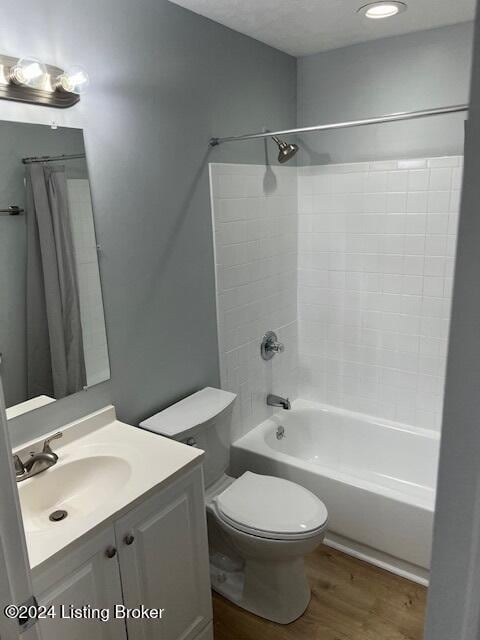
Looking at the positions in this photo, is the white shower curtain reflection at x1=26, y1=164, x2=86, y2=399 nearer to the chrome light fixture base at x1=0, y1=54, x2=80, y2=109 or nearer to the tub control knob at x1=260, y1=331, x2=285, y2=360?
the chrome light fixture base at x1=0, y1=54, x2=80, y2=109

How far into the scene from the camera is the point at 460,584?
433 mm

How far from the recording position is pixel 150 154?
2037 millimetres

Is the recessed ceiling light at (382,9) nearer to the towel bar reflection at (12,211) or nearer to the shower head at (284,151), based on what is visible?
the shower head at (284,151)

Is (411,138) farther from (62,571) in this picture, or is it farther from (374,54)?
(62,571)

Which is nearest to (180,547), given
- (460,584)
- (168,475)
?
(168,475)

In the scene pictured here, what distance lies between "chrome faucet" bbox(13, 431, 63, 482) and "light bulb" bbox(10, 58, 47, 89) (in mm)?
1174

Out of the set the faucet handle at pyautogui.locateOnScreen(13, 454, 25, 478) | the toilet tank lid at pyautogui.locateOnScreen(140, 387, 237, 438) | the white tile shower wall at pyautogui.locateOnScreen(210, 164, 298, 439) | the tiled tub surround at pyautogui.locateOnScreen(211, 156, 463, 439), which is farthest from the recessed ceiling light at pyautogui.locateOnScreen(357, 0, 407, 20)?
the faucet handle at pyautogui.locateOnScreen(13, 454, 25, 478)

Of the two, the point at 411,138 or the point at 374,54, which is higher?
the point at 374,54

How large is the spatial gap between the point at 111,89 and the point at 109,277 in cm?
70

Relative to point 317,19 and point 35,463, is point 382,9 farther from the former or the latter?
point 35,463

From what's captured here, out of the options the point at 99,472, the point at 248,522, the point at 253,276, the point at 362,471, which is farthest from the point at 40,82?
the point at 362,471

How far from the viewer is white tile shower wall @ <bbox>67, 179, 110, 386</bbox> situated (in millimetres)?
1783

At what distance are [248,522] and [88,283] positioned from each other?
1.15 m

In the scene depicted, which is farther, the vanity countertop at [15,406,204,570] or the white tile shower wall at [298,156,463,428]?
the white tile shower wall at [298,156,463,428]
